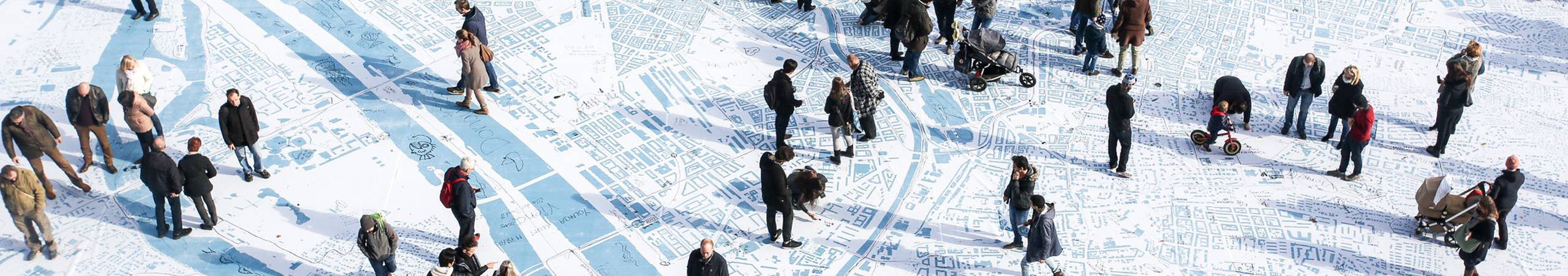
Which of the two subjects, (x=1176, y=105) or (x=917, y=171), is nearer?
(x=917, y=171)

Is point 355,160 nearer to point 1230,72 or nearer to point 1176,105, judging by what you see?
point 1176,105

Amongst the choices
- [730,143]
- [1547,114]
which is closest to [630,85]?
[730,143]

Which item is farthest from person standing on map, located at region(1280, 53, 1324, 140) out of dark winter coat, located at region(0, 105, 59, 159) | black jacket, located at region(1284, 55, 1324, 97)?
dark winter coat, located at region(0, 105, 59, 159)

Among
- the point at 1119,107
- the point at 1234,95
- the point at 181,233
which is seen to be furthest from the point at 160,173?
the point at 1234,95

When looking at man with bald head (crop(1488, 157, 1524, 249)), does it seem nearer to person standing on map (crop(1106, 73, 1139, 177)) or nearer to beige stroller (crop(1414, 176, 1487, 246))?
beige stroller (crop(1414, 176, 1487, 246))

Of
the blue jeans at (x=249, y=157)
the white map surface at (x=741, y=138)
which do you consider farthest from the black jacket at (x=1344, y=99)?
the blue jeans at (x=249, y=157)

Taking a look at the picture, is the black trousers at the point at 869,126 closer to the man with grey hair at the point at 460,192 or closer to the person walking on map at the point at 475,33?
the person walking on map at the point at 475,33
